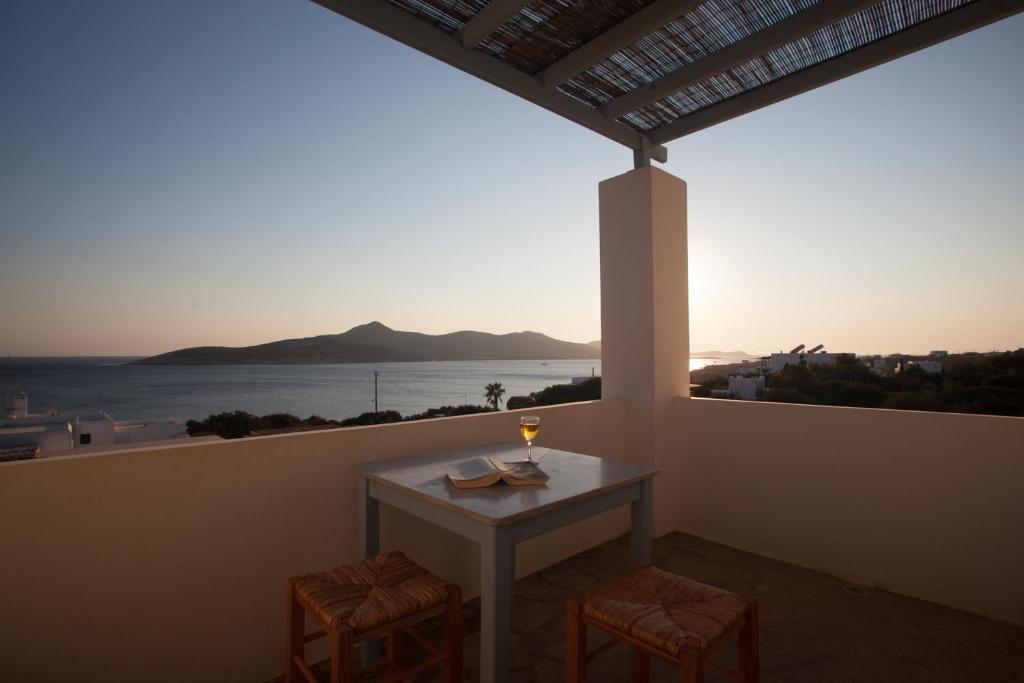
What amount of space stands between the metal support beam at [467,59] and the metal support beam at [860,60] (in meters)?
0.55

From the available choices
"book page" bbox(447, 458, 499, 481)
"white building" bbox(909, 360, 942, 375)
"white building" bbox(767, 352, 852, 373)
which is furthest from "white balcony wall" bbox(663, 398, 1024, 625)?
"white building" bbox(767, 352, 852, 373)

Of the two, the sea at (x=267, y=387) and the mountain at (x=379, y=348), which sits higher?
the mountain at (x=379, y=348)

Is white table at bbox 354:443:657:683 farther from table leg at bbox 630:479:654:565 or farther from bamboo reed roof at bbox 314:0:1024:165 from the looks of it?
bamboo reed roof at bbox 314:0:1024:165

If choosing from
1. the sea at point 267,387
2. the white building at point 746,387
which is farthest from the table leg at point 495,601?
the sea at point 267,387

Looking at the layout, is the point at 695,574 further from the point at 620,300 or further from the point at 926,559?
the point at 620,300

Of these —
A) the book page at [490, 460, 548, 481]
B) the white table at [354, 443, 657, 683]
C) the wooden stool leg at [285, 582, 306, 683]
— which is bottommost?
the wooden stool leg at [285, 582, 306, 683]

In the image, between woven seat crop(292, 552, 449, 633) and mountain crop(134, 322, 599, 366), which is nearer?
woven seat crop(292, 552, 449, 633)

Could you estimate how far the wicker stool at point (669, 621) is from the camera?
1.05 metres

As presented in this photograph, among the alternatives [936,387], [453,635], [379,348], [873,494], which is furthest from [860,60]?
[379,348]

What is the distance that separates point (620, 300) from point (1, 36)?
9455 millimetres

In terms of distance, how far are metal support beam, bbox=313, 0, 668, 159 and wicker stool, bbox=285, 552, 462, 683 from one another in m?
2.20

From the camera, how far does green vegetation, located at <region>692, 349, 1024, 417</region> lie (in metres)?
7.17

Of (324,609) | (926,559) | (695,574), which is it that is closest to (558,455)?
(324,609)

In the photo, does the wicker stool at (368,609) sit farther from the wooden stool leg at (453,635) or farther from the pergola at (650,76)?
the pergola at (650,76)
